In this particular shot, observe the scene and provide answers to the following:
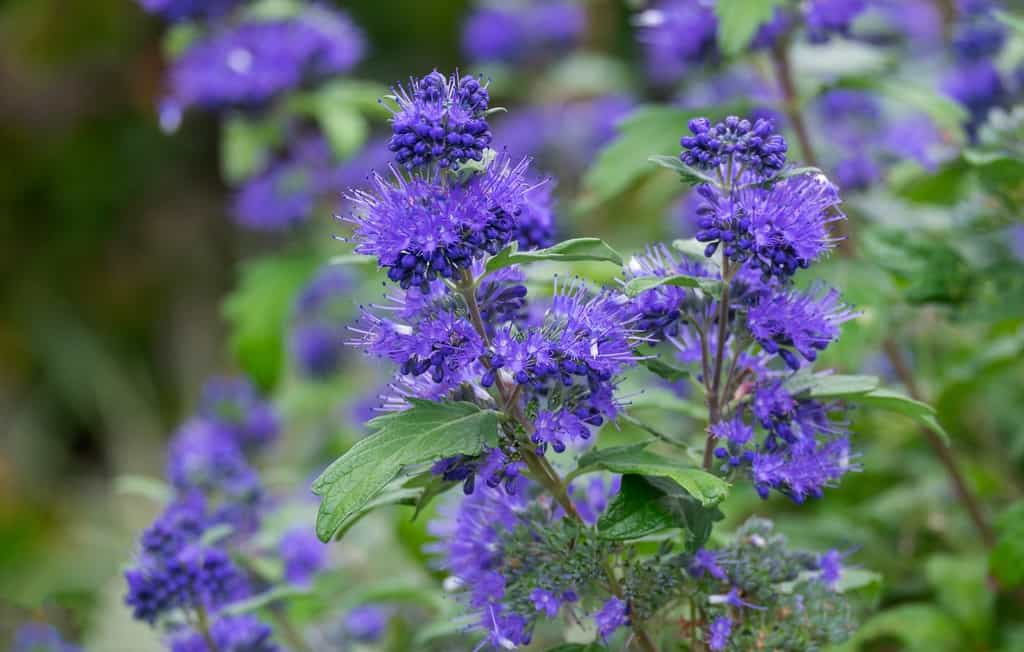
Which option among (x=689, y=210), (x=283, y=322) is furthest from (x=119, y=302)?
(x=689, y=210)

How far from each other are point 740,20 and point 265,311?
5.16 ft

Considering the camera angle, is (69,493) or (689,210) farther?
(69,493)

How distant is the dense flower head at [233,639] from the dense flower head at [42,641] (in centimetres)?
65

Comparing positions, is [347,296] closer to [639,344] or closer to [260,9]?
[260,9]

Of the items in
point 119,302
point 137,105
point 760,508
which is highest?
point 137,105

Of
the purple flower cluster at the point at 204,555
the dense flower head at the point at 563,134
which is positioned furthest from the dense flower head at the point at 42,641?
the dense flower head at the point at 563,134

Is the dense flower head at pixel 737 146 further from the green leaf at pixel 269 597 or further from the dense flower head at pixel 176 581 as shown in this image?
the dense flower head at pixel 176 581

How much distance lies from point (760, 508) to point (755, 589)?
1295mm

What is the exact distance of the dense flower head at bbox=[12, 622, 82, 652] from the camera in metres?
2.43

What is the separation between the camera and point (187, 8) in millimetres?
3117

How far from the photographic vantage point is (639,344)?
145 centimetres

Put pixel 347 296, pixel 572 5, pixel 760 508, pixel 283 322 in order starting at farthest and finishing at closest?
1. pixel 572 5
2. pixel 347 296
3. pixel 283 322
4. pixel 760 508

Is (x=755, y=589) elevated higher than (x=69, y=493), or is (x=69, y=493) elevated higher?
(x=69, y=493)

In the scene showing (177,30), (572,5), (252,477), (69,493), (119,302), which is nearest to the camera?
(252,477)
